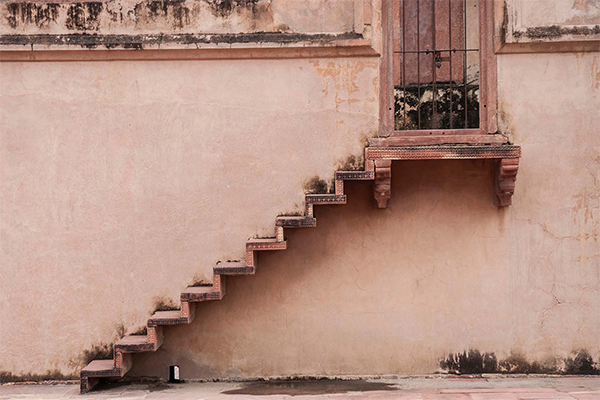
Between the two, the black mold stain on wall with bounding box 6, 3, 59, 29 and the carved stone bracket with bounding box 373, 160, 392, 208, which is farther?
the black mold stain on wall with bounding box 6, 3, 59, 29

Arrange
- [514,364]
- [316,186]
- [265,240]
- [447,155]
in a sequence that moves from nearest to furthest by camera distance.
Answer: [447,155] → [265,240] → [316,186] → [514,364]

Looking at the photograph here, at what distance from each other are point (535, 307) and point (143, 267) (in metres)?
4.86

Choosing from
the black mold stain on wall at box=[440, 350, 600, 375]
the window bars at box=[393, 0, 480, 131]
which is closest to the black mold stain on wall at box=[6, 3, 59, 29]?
the window bars at box=[393, 0, 480, 131]

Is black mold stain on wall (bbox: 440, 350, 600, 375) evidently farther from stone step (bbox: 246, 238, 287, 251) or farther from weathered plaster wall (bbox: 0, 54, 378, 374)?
weathered plaster wall (bbox: 0, 54, 378, 374)

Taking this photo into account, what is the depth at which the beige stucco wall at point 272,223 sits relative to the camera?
723 cm

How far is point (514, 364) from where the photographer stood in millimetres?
7316

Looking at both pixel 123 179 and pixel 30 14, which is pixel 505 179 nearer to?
pixel 123 179

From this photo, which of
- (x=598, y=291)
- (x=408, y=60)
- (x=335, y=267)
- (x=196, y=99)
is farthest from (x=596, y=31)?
(x=196, y=99)

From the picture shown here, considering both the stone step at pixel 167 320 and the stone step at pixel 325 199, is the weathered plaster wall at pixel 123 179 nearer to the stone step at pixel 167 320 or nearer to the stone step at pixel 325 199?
the stone step at pixel 167 320

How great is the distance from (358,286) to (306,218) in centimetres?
125

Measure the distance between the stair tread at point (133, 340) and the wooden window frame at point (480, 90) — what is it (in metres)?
3.76

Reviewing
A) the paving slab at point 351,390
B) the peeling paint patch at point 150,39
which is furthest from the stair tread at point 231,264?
the peeling paint patch at point 150,39

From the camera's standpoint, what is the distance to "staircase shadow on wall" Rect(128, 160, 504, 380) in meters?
7.41

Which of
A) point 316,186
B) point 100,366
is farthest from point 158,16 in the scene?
point 100,366
